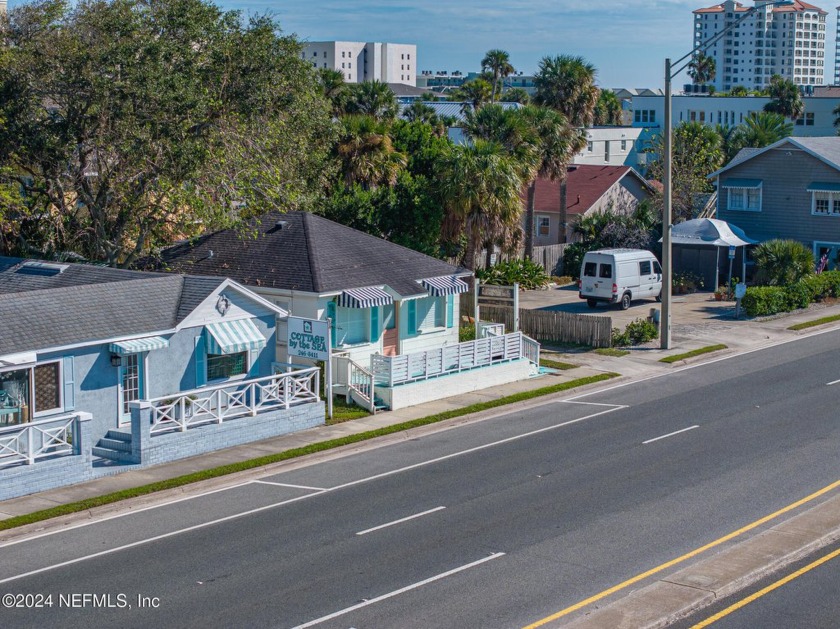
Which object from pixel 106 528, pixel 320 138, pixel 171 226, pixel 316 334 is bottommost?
pixel 106 528

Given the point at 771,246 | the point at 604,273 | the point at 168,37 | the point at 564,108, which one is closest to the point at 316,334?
the point at 168,37

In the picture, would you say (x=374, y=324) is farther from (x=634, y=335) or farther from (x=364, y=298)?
(x=634, y=335)

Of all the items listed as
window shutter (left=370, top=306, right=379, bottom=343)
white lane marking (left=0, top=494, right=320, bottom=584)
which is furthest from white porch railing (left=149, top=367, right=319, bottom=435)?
white lane marking (left=0, top=494, right=320, bottom=584)

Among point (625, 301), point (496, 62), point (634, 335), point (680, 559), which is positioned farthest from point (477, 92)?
point (680, 559)

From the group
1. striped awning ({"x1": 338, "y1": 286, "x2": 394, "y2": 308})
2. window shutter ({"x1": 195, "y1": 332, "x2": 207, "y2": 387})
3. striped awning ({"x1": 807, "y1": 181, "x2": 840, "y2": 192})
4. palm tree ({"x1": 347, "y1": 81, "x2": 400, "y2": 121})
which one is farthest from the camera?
palm tree ({"x1": 347, "y1": 81, "x2": 400, "y2": 121})

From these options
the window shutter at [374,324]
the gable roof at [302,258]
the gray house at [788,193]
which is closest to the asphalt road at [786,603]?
the gable roof at [302,258]

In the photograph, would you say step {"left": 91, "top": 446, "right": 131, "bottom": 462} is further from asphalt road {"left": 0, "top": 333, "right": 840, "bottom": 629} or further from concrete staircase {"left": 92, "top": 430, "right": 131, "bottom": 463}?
asphalt road {"left": 0, "top": 333, "right": 840, "bottom": 629}

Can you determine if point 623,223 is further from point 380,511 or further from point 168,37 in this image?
point 380,511
